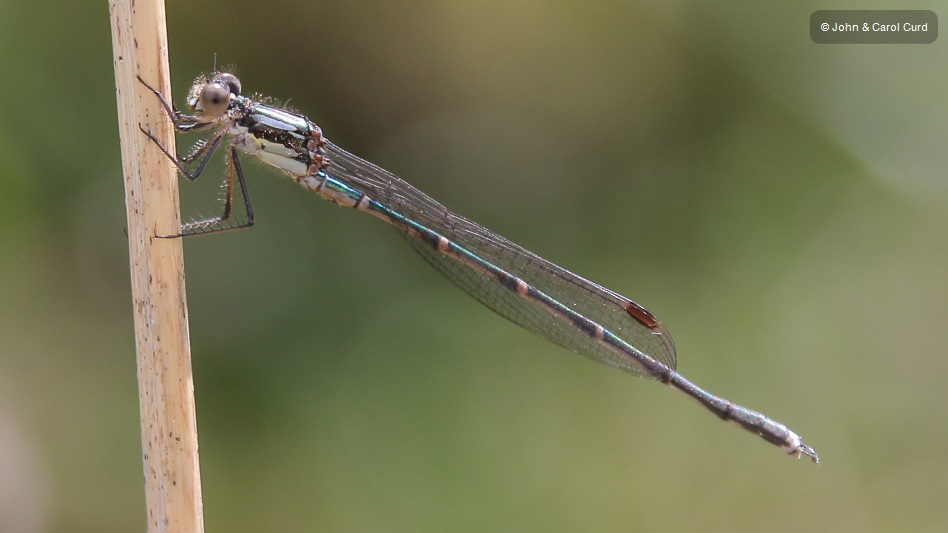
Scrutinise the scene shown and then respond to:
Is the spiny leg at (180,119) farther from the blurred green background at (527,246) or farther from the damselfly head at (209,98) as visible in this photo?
the blurred green background at (527,246)

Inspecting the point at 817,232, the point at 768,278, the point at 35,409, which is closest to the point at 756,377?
the point at 768,278

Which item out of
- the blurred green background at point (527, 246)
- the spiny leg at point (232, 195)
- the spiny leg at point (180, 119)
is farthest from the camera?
the blurred green background at point (527, 246)

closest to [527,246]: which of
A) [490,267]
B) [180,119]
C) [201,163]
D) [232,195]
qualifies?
[490,267]

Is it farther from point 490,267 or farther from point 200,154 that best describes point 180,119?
point 490,267

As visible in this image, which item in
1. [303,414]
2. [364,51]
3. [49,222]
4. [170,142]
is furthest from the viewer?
[364,51]

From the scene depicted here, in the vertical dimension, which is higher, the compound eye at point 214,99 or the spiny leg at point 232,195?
the compound eye at point 214,99

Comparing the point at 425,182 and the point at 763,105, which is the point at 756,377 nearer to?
the point at 763,105

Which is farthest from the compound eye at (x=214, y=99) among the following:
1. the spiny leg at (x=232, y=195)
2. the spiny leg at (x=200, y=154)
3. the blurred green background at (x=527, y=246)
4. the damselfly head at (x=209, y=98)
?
the blurred green background at (x=527, y=246)
